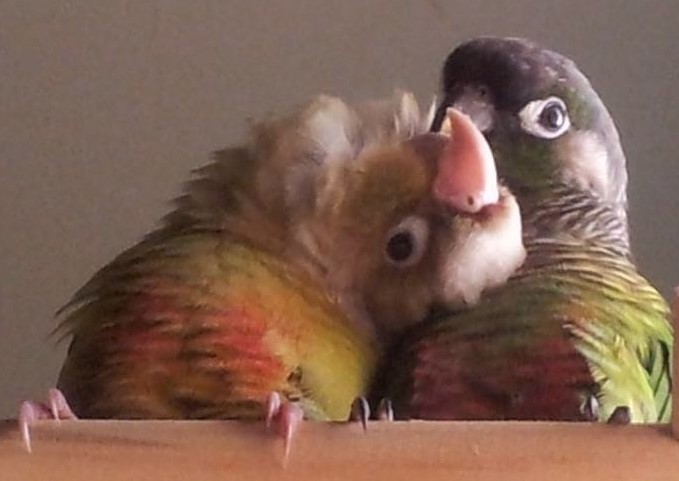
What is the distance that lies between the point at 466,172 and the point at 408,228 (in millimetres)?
42

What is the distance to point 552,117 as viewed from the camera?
69 centimetres

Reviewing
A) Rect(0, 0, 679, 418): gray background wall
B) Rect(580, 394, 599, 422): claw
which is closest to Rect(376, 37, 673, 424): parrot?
Rect(580, 394, 599, 422): claw

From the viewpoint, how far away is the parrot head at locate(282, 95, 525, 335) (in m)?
0.60

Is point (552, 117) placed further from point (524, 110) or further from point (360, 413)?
point (360, 413)

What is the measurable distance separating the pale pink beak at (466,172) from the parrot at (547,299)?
5 cm

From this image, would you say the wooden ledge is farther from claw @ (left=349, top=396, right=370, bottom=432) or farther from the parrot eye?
the parrot eye

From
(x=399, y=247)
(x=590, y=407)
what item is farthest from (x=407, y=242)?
(x=590, y=407)

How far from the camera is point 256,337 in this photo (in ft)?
1.93

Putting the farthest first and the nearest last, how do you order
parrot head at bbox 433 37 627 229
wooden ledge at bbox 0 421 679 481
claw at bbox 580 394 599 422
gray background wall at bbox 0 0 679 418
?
gray background wall at bbox 0 0 679 418
parrot head at bbox 433 37 627 229
claw at bbox 580 394 599 422
wooden ledge at bbox 0 421 679 481

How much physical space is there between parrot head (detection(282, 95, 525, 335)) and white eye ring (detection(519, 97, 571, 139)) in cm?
7

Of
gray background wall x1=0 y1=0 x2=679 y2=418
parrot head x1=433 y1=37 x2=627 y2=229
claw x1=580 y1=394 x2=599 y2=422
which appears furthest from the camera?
gray background wall x1=0 y1=0 x2=679 y2=418

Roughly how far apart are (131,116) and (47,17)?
3.9 inches

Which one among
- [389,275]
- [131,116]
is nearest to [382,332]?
[389,275]

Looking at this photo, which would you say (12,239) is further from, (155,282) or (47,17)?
(155,282)
